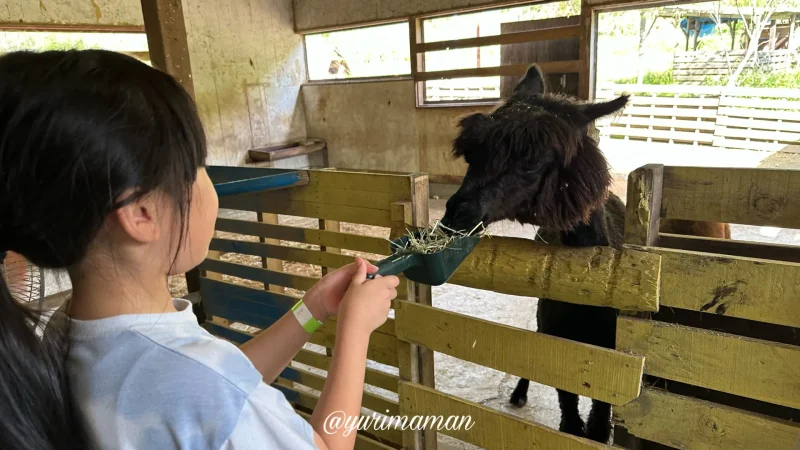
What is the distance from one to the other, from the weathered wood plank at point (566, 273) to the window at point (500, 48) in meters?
6.27

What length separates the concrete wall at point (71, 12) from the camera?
6.81 meters

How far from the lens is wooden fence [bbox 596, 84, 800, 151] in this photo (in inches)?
328

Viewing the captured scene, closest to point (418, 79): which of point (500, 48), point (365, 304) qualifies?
point (500, 48)

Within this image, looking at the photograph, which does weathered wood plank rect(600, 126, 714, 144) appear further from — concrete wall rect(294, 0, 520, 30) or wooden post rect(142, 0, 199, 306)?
wooden post rect(142, 0, 199, 306)

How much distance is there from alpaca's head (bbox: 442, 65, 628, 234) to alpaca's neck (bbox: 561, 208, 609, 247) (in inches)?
2.0

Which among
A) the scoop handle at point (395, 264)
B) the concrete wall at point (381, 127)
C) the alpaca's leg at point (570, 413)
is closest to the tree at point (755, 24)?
the concrete wall at point (381, 127)

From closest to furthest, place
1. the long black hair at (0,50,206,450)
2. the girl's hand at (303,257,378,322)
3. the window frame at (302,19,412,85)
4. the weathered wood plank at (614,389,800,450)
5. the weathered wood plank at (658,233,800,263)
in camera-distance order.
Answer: the long black hair at (0,50,206,450) < the girl's hand at (303,257,378,322) < the weathered wood plank at (614,389,800,450) < the weathered wood plank at (658,233,800,263) < the window frame at (302,19,412,85)

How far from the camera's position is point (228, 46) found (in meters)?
9.57

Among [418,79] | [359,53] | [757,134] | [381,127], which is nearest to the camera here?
[757,134]

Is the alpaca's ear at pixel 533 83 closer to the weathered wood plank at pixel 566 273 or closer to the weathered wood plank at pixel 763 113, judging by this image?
the weathered wood plank at pixel 566 273

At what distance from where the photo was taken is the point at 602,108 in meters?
1.90

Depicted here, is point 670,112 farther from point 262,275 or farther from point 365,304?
point 365,304

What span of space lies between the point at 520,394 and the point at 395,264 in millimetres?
2169

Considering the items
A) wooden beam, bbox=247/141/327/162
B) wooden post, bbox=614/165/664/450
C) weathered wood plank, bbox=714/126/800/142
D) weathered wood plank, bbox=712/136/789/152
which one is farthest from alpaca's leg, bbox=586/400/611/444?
wooden beam, bbox=247/141/327/162
